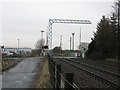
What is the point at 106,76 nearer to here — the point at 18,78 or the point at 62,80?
the point at 18,78

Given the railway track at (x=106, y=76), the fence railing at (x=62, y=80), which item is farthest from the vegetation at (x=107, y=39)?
the fence railing at (x=62, y=80)

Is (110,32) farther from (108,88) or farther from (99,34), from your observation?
(108,88)

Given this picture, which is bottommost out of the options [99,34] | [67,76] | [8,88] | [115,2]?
[8,88]

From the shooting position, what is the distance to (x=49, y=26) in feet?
230

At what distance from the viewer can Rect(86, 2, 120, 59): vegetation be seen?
157 ft

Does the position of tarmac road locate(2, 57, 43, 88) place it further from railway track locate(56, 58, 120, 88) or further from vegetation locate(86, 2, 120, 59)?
vegetation locate(86, 2, 120, 59)

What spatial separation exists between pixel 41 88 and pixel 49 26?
58.0 m

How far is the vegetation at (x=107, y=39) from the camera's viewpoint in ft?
157

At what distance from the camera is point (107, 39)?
5059 cm

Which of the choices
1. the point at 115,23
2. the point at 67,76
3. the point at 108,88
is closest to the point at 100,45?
the point at 115,23

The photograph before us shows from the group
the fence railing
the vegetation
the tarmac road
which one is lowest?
the tarmac road

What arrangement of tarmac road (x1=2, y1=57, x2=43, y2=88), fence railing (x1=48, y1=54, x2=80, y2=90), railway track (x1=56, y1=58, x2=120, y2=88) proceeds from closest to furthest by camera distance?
fence railing (x1=48, y1=54, x2=80, y2=90) < railway track (x1=56, y1=58, x2=120, y2=88) < tarmac road (x1=2, y1=57, x2=43, y2=88)

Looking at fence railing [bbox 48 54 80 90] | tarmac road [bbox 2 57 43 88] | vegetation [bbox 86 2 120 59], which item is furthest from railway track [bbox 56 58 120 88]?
vegetation [bbox 86 2 120 59]

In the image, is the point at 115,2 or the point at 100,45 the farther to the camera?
the point at 100,45
